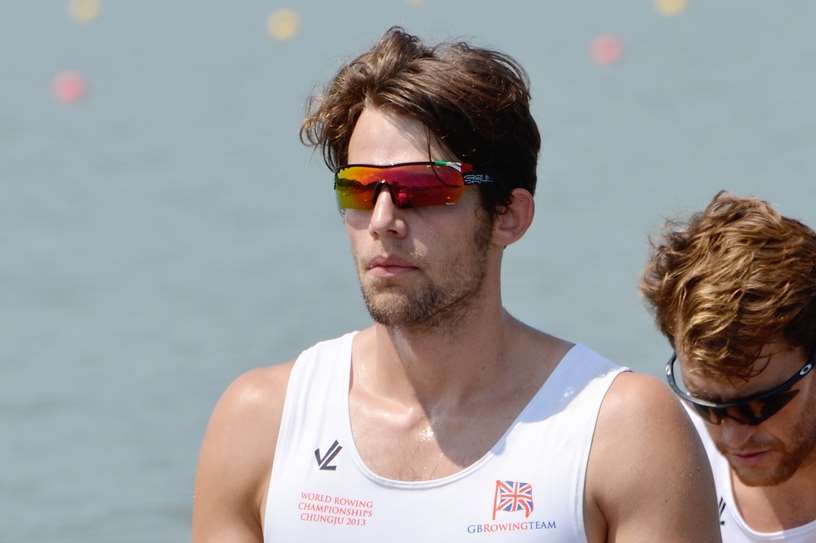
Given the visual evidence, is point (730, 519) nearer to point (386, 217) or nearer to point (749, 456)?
point (749, 456)

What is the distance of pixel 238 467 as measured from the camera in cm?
314

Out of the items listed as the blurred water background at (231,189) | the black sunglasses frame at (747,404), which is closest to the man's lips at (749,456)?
the black sunglasses frame at (747,404)

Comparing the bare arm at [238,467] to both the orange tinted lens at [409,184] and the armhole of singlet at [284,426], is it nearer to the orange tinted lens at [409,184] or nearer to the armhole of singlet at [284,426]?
the armhole of singlet at [284,426]

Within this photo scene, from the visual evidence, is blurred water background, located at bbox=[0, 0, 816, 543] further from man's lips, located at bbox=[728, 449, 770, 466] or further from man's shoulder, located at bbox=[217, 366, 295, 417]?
man's shoulder, located at bbox=[217, 366, 295, 417]

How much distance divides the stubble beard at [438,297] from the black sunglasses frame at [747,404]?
829mm

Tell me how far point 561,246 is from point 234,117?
4.66 m

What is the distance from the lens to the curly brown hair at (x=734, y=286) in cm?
362

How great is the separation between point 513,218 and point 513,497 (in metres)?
0.62

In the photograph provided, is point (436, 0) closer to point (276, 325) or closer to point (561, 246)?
Result: point (561, 246)

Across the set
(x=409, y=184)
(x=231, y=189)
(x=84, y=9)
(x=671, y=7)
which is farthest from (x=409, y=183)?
(x=84, y=9)

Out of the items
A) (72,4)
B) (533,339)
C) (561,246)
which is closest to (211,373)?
(561,246)

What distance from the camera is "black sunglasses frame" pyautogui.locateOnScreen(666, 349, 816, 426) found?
143 inches

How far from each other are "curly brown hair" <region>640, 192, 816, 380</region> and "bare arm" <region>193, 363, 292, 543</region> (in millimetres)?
1079

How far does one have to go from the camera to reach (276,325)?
10.3 meters
